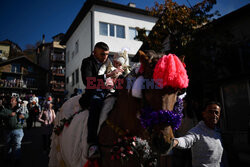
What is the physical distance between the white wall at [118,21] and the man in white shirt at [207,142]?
52.4ft

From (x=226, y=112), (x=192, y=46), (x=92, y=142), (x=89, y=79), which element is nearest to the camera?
(x=92, y=142)

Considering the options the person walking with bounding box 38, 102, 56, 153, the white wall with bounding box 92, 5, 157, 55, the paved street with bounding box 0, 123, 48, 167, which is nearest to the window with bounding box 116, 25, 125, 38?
the white wall with bounding box 92, 5, 157, 55

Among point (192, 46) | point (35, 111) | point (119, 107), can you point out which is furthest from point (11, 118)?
point (35, 111)

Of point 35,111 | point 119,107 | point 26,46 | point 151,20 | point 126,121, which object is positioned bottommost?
point 35,111

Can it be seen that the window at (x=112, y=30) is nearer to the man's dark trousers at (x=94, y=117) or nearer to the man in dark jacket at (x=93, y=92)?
the man in dark jacket at (x=93, y=92)

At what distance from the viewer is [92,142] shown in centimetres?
281

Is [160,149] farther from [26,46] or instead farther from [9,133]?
[26,46]

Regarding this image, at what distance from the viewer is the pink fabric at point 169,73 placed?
214 cm

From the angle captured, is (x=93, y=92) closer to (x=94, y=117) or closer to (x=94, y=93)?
(x=94, y=93)

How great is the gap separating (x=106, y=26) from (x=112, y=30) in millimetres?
800

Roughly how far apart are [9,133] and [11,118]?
0.60m

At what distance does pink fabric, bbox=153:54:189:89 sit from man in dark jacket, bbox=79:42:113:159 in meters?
1.20

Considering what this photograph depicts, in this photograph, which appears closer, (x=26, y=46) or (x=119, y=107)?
(x=119, y=107)

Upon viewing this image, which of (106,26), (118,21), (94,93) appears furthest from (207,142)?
(118,21)
